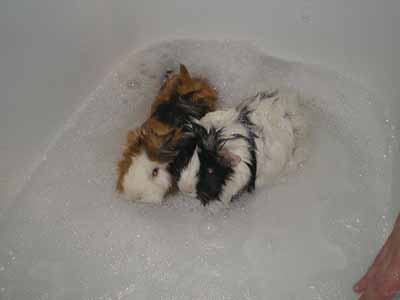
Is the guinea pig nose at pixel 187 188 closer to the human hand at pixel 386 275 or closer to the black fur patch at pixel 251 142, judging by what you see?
the black fur patch at pixel 251 142

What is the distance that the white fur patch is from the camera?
1.36m

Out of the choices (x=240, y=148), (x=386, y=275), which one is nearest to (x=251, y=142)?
(x=240, y=148)

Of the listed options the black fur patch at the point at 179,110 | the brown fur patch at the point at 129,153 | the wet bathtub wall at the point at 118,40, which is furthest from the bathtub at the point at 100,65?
the black fur patch at the point at 179,110

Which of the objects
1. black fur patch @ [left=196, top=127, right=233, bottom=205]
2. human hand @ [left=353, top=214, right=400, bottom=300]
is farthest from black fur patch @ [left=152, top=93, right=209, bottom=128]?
human hand @ [left=353, top=214, right=400, bottom=300]

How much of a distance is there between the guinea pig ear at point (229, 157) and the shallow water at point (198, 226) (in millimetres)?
331

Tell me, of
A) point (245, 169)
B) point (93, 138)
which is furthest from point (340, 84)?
point (93, 138)

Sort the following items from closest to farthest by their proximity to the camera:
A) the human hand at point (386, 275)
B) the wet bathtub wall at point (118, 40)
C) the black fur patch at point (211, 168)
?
the human hand at point (386, 275), the black fur patch at point (211, 168), the wet bathtub wall at point (118, 40)

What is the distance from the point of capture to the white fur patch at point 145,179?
136 cm

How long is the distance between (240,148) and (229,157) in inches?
2.3

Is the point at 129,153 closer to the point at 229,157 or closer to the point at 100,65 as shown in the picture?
the point at 229,157

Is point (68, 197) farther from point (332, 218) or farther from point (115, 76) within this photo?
point (332, 218)

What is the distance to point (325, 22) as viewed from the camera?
1.77m

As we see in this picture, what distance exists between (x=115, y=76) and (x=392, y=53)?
106 centimetres

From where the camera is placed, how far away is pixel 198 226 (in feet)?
5.35
